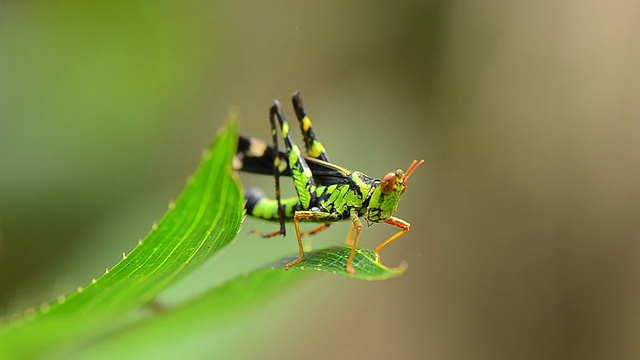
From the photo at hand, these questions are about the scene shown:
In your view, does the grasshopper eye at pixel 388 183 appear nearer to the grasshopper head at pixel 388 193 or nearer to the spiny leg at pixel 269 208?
the grasshopper head at pixel 388 193

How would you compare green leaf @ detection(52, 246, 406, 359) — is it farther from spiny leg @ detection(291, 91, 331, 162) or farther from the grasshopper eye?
spiny leg @ detection(291, 91, 331, 162)

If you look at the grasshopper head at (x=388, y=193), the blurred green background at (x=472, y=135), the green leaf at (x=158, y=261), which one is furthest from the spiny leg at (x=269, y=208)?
the blurred green background at (x=472, y=135)

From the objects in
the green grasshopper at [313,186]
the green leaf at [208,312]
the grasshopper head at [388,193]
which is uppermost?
the green grasshopper at [313,186]

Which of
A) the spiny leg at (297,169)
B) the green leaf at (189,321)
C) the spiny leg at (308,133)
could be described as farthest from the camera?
the spiny leg at (308,133)

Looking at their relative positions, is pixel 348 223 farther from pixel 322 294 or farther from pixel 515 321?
pixel 515 321

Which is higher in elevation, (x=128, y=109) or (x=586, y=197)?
(x=128, y=109)

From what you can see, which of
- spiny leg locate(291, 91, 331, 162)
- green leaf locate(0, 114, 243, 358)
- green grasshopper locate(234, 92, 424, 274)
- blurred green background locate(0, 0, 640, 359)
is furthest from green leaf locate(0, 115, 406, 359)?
blurred green background locate(0, 0, 640, 359)

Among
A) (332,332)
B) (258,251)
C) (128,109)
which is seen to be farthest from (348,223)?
(332,332)
